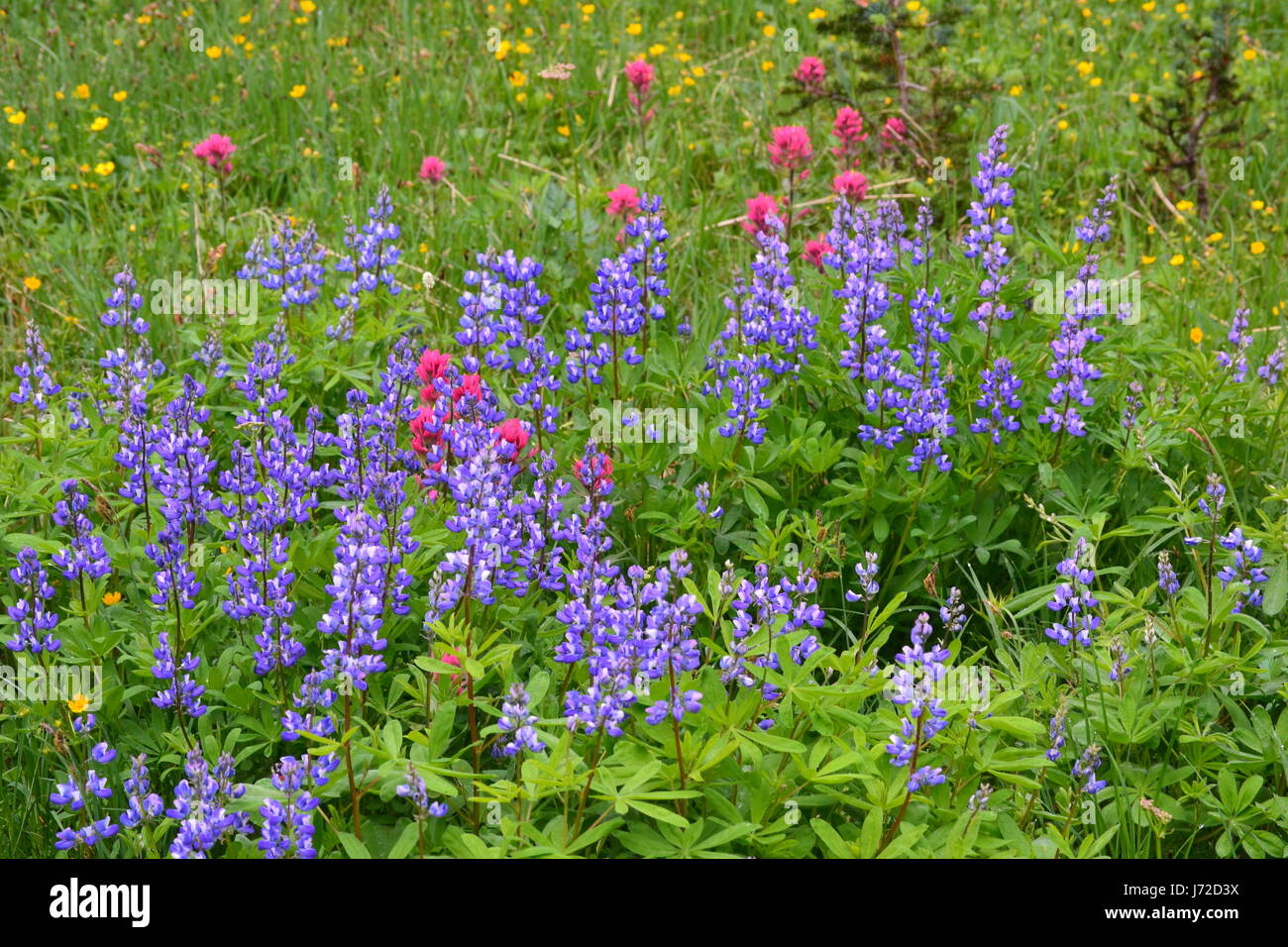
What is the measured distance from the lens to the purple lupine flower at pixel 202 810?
218cm

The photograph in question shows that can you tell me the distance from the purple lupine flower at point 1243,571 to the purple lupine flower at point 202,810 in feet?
6.71

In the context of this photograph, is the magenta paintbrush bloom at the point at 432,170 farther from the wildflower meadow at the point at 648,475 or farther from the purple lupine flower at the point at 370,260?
the purple lupine flower at the point at 370,260

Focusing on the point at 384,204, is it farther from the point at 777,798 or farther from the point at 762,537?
the point at 777,798

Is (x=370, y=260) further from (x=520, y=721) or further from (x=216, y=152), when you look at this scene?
(x=520, y=721)

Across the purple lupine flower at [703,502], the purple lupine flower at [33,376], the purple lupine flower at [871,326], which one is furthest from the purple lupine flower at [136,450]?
the purple lupine flower at [871,326]

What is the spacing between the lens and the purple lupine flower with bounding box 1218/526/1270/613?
283 centimetres

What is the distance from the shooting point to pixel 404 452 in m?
3.35

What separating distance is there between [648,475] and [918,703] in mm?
1358

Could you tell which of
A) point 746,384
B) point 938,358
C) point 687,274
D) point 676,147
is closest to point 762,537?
point 746,384

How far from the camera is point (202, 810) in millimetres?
2199
